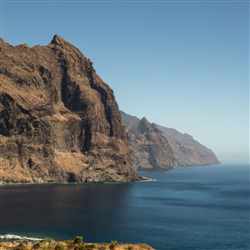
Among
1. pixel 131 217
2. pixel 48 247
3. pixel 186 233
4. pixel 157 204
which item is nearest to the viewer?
pixel 48 247

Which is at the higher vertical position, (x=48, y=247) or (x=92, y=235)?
(x=48, y=247)

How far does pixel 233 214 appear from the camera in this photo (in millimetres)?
115062

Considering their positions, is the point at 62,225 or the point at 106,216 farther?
the point at 106,216

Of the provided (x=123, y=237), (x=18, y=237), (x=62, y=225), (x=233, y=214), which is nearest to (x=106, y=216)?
(x=62, y=225)

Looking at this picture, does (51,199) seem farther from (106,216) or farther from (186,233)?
(186,233)

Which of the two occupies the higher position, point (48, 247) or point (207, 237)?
point (48, 247)

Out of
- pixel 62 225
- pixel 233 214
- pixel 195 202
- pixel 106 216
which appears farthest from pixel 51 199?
pixel 233 214

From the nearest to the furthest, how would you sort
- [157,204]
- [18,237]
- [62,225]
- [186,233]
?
[18,237], [186,233], [62,225], [157,204]

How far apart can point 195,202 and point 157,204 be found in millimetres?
→ 18328

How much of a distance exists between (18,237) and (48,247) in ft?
108

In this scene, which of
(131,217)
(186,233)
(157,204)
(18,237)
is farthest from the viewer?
(157,204)

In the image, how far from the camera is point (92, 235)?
82250mm

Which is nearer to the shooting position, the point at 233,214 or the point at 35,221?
the point at 35,221

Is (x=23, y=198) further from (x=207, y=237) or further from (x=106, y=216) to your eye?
(x=207, y=237)
